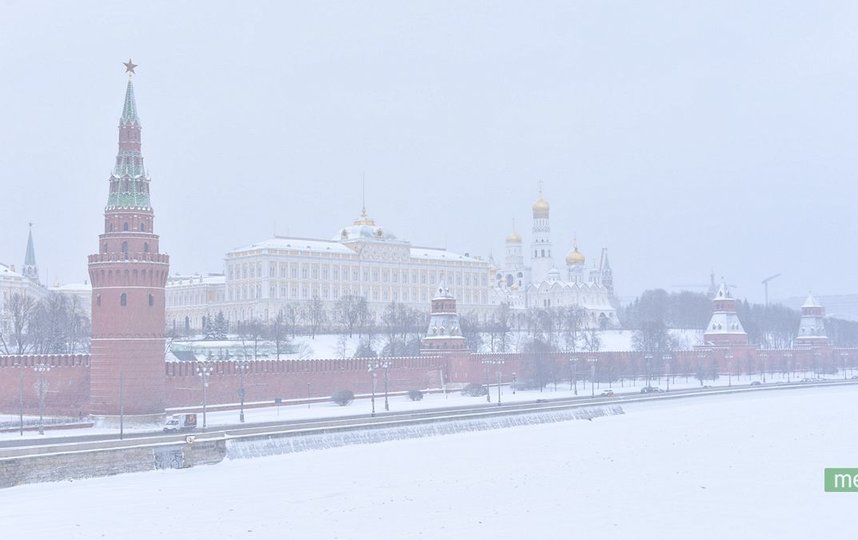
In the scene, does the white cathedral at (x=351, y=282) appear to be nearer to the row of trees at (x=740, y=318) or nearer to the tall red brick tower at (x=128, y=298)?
the row of trees at (x=740, y=318)

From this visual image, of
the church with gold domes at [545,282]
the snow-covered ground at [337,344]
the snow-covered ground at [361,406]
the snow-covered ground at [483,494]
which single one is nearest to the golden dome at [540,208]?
the church with gold domes at [545,282]

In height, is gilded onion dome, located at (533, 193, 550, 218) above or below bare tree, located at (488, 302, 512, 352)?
above

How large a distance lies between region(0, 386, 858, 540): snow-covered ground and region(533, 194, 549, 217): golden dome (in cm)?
12393

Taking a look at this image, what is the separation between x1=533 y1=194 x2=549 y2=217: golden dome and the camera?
180875 mm

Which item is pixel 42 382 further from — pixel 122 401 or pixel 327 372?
pixel 327 372

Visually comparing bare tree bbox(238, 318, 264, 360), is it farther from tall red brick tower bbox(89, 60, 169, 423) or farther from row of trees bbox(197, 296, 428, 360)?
tall red brick tower bbox(89, 60, 169, 423)

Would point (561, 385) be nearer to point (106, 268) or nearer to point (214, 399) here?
point (214, 399)

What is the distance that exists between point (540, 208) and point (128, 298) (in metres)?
128

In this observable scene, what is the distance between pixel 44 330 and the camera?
9206 centimetres

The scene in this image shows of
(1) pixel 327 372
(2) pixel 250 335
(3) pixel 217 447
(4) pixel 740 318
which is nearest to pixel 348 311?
(2) pixel 250 335

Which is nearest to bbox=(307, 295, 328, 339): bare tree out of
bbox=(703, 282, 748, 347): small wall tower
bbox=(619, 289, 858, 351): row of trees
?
bbox=(619, 289, 858, 351): row of trees


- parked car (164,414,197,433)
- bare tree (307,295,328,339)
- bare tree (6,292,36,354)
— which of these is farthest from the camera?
bare tree (307,295,328,339)

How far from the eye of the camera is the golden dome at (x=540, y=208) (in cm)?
18088

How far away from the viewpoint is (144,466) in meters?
44.0
